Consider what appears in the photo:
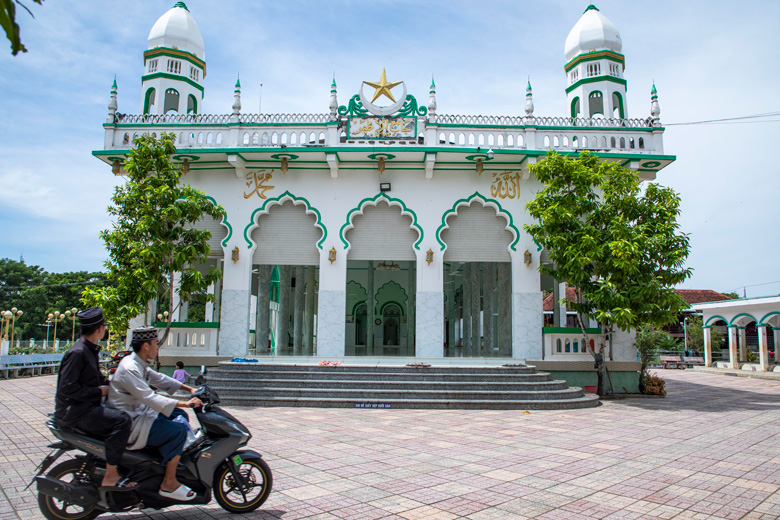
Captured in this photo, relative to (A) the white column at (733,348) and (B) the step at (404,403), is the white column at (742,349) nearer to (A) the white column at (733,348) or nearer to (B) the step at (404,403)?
(A) the white column at (733,348)

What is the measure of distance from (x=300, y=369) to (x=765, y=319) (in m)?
20.2

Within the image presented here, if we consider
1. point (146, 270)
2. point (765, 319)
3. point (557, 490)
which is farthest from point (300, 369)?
point (765, 319)

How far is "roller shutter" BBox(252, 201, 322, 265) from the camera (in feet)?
43.7

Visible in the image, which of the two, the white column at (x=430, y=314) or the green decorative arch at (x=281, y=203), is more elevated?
the green decorative arch at (x=281, y=203)

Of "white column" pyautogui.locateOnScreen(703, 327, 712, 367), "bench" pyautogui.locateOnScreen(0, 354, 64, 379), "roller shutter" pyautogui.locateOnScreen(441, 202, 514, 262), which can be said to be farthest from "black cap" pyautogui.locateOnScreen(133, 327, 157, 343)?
"white column" pyautogui.locateOnScreen(703, 327, 712, 367)

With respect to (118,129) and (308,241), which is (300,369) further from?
(118,129)

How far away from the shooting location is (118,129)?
42.8ft

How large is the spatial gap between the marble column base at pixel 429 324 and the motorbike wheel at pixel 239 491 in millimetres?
8779

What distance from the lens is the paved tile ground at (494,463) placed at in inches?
157

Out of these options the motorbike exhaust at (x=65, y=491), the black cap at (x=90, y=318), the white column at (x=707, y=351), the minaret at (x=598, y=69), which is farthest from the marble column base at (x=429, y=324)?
the white column at (x=707, y=351)

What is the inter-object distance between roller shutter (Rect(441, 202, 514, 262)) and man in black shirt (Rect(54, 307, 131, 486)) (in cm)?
1040

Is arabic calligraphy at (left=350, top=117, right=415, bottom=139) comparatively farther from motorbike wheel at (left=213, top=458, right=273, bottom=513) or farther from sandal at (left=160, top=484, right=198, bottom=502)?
sandal at (left=160, top=484, right=198, bottom=502)

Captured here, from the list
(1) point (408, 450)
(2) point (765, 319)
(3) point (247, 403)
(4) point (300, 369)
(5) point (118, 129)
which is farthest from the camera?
(2) point (765, 319)

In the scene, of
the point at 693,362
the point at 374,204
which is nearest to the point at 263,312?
the point at 374,204
